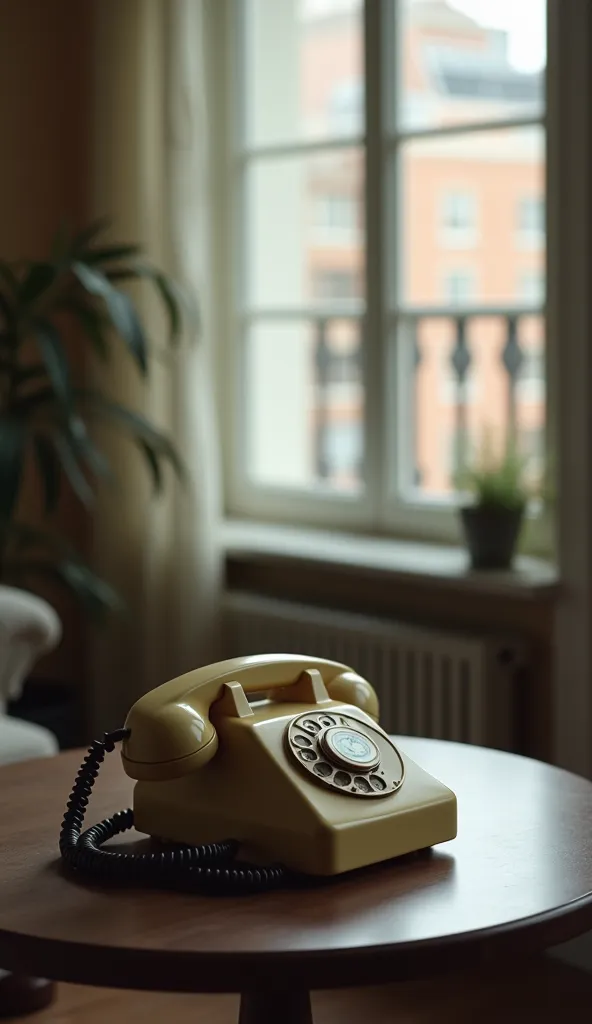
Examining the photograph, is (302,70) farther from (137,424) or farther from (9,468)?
(9,468)

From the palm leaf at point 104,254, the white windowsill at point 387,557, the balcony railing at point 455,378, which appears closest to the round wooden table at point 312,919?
the white windowsill at point 387,557

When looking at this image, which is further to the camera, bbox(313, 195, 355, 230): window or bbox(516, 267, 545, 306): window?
bbox(313, 195, 355, 230): window

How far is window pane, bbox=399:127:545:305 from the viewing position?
128 inches

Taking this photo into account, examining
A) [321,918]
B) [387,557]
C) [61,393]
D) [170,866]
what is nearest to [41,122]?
[61,393]

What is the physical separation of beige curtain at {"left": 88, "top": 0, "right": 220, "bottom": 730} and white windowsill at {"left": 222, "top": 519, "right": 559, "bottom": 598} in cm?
Result: 15

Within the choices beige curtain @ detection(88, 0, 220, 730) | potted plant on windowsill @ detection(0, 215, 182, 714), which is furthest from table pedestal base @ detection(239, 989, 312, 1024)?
beige curtain @ detection(88, 0, 220, 730)

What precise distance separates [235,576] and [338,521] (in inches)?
11.5

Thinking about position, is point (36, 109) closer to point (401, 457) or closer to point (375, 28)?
point (375, 28)

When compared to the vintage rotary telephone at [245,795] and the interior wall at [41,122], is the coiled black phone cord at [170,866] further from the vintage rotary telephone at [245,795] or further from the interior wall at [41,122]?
the interior wall at [41,122]

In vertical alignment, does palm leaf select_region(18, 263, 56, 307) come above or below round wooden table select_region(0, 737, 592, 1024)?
above

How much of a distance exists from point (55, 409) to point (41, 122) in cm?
94

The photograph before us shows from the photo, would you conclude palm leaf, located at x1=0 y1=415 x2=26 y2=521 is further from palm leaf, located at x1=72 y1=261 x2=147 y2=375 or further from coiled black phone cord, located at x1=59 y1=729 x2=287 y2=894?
coiled black phone cord, located at x1=59 y1=729 x2=287 y2=894

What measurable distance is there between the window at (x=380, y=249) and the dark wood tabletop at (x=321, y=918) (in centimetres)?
159

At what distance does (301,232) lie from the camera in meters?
3.75
